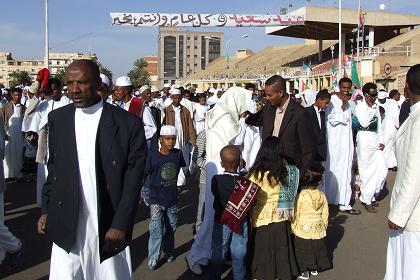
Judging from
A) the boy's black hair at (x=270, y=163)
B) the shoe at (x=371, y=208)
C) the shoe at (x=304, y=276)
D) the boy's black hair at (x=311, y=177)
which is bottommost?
the shoe at (x=304, y=276)

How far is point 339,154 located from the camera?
7.96m

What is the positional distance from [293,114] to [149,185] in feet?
5.59

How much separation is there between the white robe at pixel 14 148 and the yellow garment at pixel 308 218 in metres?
7.42

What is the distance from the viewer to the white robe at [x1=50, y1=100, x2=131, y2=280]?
305cm

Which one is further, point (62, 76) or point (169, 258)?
point (62, 76)

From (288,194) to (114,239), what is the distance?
7.28ft

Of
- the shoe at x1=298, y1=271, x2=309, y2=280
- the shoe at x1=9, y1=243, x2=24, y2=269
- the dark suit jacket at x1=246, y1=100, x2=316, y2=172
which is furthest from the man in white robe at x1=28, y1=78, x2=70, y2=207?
the shoe at x1=298, y1=271, x2=309, y2=280

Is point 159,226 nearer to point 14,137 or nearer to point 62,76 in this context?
point 14,137

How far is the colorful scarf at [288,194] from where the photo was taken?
4.75m

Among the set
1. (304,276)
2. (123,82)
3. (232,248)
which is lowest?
(304,276)

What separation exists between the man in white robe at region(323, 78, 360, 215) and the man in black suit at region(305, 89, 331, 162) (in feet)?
0.56

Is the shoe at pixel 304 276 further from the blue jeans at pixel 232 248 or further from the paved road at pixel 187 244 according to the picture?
the blue jeans at pixel 232 248

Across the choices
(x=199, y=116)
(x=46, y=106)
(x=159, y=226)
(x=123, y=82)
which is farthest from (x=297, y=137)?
(x=199, y=116)

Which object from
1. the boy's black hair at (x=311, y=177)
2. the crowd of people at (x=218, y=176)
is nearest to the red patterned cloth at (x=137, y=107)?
the crowd of people at (x=218, y=176)
